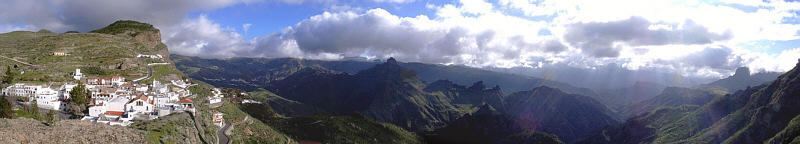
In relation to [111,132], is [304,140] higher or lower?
lower

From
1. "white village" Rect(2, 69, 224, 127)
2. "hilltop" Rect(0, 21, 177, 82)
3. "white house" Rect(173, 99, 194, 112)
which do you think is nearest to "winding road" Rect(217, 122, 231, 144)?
"white village" Rect(2, 69, 224, 127)

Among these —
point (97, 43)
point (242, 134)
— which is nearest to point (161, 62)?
point (97, 43)

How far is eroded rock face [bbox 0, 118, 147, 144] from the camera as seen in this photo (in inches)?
1531

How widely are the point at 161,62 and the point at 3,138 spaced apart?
166 metres

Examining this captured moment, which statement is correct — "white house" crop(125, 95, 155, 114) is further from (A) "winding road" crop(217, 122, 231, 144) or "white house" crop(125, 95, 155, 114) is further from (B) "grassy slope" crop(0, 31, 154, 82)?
(B) "grassy slope" crop(0, 31, 154, 82)

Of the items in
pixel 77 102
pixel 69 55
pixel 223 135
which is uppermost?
pixel 69 55

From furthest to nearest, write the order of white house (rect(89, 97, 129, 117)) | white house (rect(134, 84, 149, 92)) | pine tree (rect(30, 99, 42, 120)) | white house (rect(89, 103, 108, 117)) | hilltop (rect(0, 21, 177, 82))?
1. hilltop (rect(0, 21, 177, 82))
2. white house (rect(134, 84, 149, 92))
3. white house (rect(89, 97, 129, 117))
4. white house (rect(89, 103, 108, 117))
5. pine tree (rect(30, 99, 42, 120))

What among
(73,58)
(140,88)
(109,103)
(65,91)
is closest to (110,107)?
(109,103)

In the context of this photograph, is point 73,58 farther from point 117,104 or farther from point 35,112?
point 35,112

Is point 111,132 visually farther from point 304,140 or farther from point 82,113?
point 304,140

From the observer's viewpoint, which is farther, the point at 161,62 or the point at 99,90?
the point at 161,62

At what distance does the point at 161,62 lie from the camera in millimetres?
182125

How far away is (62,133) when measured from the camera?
4322cm

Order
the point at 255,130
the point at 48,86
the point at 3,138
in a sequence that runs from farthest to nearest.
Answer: the point at 255,130
the point at 48,86
the point at 3,138
